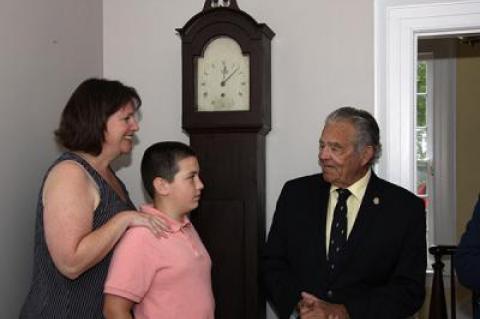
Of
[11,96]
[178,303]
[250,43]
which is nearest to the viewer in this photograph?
[178,303]

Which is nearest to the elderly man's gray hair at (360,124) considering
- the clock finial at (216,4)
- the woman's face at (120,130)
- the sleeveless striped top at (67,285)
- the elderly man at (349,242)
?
the elderly man at (349,242)

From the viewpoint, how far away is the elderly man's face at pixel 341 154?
1.95 m

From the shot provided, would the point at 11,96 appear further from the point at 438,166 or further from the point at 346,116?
the point at 438,166

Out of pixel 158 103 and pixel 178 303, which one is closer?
pixel 178 303

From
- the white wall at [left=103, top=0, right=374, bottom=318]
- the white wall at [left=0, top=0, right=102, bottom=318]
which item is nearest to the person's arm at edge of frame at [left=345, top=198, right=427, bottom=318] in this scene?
the white wall at [left=103, top=0, right=374, bottom=318]

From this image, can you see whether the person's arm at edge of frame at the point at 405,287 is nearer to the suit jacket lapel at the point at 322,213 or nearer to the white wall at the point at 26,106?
the suit jacket lapel at the point at 322,213

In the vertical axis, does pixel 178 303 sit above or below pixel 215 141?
below

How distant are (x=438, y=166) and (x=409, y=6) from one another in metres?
2.30

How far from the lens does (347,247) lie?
192cm

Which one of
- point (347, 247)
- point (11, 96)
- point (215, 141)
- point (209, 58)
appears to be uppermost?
point (209, 58)

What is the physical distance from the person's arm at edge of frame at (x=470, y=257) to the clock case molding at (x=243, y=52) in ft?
2.60

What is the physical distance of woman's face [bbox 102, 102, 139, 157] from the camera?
5.79 ft

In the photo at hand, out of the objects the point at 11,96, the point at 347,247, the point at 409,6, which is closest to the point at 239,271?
the point at 347,247

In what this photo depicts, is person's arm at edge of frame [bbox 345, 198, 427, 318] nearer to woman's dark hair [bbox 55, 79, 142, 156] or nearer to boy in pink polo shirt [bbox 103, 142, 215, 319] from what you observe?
boy in pink polo shirt [bbox 103, 142, 215, 319]
